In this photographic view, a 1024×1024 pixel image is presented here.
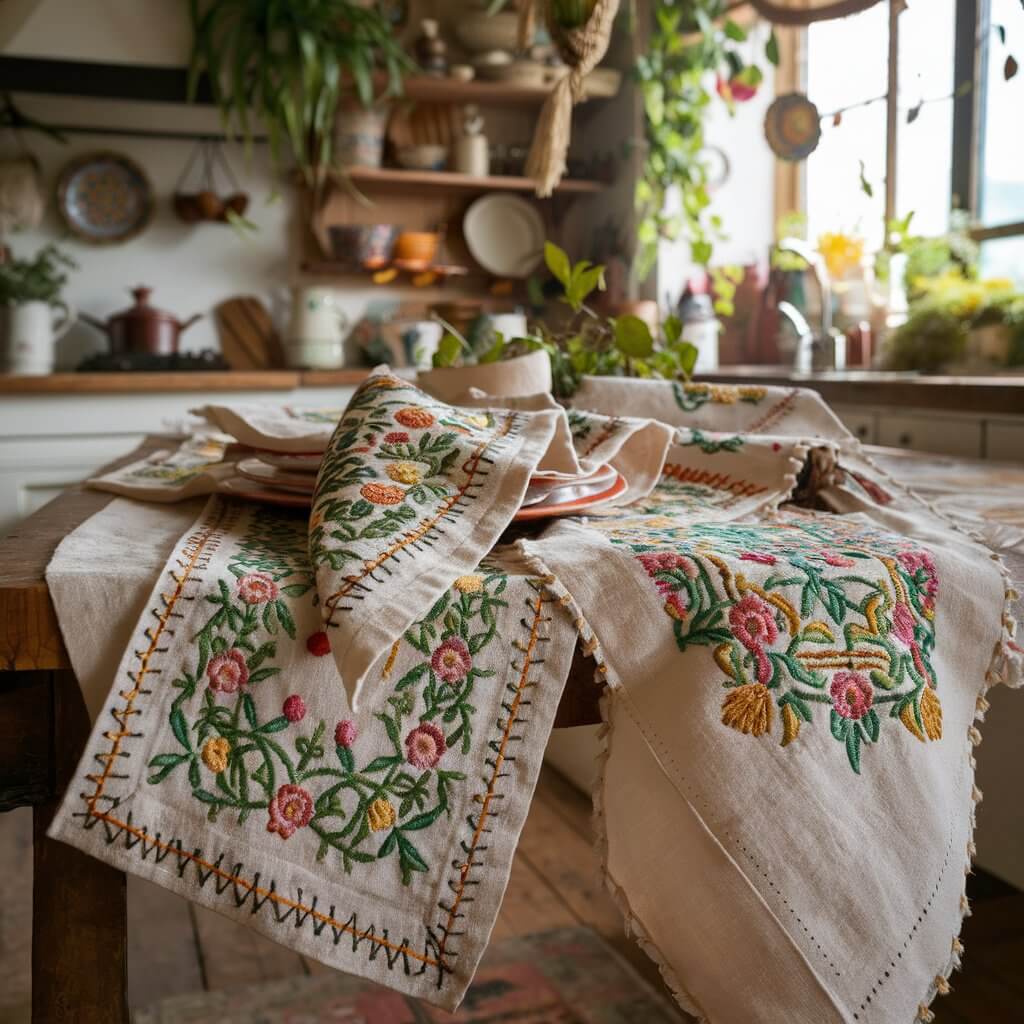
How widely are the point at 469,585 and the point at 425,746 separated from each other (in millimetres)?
86

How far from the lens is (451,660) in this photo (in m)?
0.57

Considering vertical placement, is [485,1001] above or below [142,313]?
below

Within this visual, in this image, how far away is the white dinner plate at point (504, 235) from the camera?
361cm

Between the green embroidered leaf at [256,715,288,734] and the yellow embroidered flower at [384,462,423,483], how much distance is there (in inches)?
6.5

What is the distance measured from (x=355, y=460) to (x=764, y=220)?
10.2 feet

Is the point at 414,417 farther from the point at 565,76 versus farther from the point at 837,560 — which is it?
the point at 565,76

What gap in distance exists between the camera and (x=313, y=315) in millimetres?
3234

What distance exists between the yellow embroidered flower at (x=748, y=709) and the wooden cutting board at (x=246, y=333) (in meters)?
3.06

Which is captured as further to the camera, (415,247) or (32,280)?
(415,247)

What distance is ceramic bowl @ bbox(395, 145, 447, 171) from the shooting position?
3.37 m

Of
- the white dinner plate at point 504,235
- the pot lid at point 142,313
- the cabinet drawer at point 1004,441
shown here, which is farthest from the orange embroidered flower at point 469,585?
the white dinner plate at point 504,235

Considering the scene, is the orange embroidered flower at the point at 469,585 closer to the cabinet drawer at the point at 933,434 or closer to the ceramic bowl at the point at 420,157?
the cabinet drawer at the point at 933,434

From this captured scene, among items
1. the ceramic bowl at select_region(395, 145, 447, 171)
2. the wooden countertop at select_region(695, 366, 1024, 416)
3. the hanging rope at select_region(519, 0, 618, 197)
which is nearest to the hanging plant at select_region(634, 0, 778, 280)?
the ceramic bowl at select_region(395, 145, 447, 171)

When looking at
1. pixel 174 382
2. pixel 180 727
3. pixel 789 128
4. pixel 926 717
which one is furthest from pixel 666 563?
pixel 174 382
